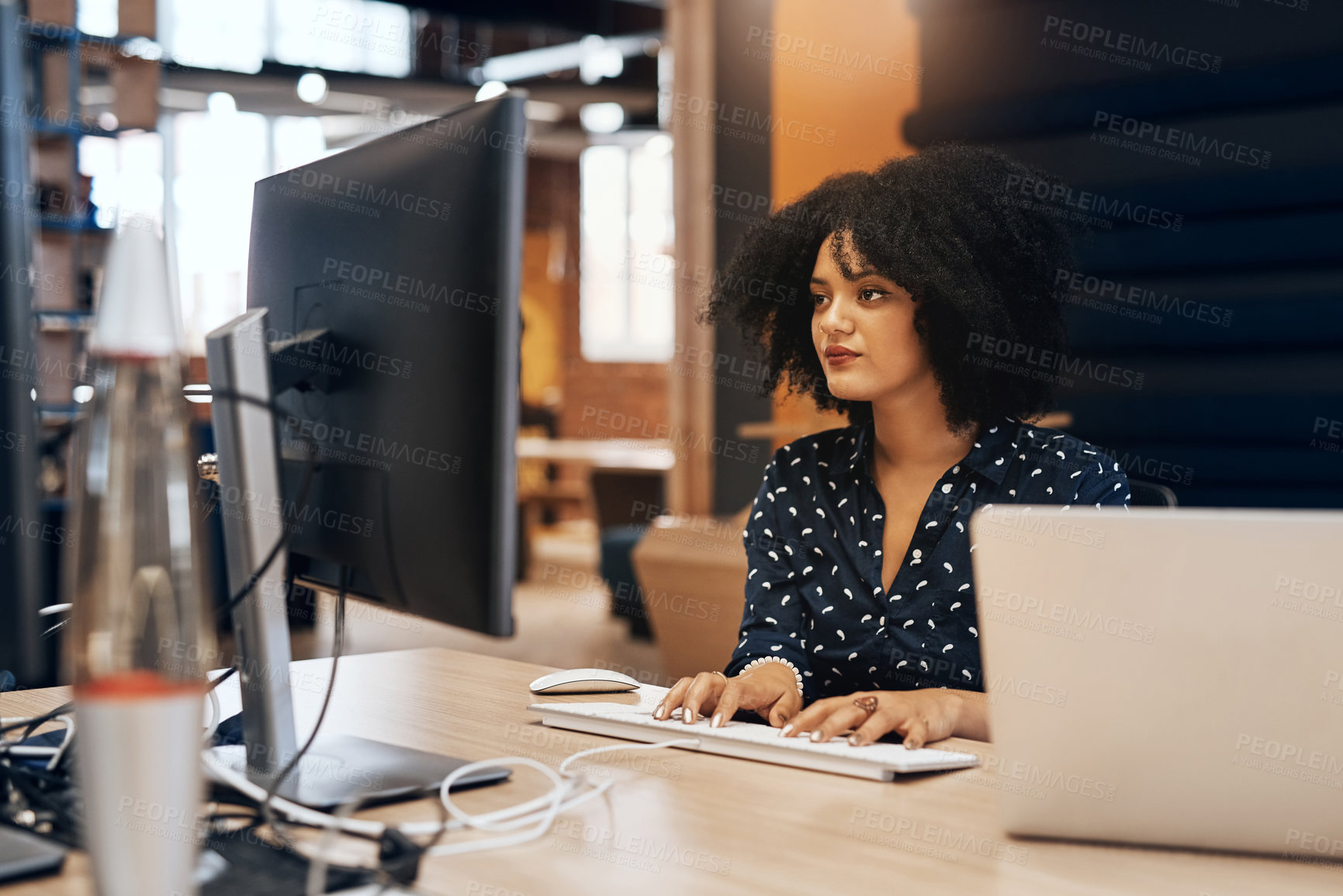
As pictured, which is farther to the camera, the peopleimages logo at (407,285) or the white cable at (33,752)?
the white cable at (33,752)

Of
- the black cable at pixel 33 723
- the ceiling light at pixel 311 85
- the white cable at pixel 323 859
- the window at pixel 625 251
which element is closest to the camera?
the white cable at pixel 323 859

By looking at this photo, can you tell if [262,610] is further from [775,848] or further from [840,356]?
[840,356]

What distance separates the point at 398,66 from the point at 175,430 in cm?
1047

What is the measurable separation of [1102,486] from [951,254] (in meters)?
0.37

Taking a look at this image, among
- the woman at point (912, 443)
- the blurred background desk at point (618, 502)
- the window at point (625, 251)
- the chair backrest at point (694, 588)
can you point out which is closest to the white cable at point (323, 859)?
the woman at point (912, 443)

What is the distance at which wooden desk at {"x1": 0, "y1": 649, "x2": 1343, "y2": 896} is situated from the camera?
0.73m

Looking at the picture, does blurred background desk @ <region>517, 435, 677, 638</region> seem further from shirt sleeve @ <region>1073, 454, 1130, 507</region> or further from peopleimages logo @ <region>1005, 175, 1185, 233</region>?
shirt sleeve @ <region>1073, 454, 1130, 507</region>

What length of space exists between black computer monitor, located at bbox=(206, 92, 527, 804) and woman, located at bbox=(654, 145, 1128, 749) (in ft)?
1.79

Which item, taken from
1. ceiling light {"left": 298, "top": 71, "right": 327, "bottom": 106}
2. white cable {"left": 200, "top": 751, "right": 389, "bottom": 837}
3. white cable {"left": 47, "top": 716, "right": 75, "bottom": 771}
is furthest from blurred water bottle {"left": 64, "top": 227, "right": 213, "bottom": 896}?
ceiling light {"left": 298, "top": 71, "right": 327, "bottom": 106}

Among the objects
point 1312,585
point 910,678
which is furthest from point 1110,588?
point 910,678

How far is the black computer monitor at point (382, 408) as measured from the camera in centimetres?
81

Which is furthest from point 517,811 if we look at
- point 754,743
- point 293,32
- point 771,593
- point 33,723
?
point 293,32

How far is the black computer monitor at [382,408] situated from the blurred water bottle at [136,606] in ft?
0.70

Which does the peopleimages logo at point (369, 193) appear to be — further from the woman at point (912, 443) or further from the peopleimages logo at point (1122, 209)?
the peopleimages logo at point (1122, 209)
